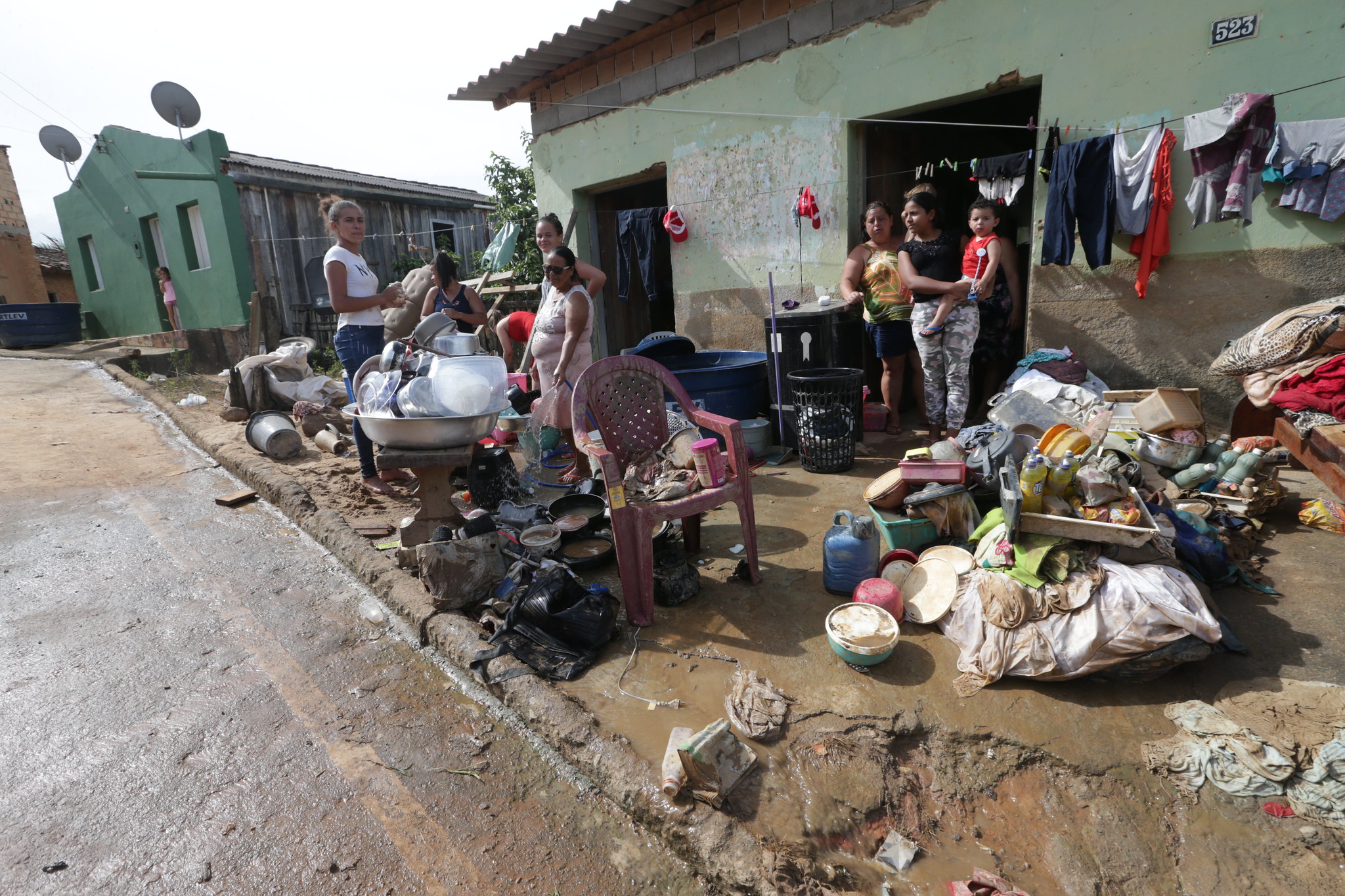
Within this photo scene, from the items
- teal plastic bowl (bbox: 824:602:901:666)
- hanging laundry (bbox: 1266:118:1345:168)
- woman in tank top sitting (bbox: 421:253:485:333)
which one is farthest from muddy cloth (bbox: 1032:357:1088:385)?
woman in tank top sitting (bbox: 421:253:485:333)

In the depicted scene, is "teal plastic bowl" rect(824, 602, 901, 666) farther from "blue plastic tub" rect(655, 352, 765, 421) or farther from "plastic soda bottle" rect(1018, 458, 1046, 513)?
"blue plastic tub" rect(655, 352, 765, 421)

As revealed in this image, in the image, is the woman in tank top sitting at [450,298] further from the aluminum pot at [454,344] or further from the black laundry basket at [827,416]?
the black laundry basket at [827,416]

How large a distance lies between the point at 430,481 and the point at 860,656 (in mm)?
2527

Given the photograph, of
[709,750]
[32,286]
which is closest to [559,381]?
[709,750]

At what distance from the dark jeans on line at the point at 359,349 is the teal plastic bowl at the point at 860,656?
11.5ft

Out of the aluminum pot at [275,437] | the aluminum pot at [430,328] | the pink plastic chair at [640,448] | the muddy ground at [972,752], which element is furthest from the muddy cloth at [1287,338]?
the aluminum pot at [275,437]

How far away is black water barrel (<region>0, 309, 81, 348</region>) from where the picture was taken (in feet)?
46.3

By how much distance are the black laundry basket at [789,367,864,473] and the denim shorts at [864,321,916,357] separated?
784mm

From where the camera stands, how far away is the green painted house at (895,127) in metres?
4.38

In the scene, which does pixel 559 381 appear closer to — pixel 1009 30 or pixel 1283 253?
pixel 1009 30

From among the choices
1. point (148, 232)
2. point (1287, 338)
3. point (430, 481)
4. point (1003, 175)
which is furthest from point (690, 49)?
point (148, 232)

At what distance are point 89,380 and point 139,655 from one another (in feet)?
32.8

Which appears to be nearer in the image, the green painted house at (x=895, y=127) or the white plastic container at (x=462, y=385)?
the white plastic container at (x=462, y=385)

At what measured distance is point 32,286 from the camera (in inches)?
719
